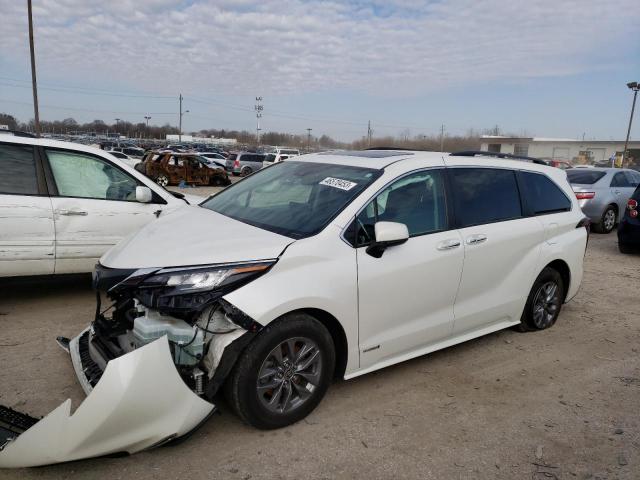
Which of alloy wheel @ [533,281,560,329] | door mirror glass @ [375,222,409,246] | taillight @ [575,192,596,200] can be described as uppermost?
door mirror glass @ [375,222,409,246]

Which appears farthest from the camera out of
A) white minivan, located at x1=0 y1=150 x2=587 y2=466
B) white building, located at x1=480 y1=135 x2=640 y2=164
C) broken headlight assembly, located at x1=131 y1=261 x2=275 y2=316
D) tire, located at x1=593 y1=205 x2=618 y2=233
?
white building, located at x1=480 y1=135 x2=640 y2=164

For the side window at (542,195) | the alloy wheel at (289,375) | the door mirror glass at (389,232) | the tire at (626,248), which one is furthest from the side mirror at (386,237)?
the tire at (626,248)

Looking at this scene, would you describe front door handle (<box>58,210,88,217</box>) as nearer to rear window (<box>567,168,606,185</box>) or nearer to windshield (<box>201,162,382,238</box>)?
windshield (<box>201,162,382,238</box>)

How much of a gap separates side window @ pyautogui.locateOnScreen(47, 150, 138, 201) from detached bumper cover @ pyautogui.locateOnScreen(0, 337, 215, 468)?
3.23 metres

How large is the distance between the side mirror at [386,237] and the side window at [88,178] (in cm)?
325

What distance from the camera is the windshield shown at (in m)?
3.43

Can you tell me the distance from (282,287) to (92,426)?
1.18m

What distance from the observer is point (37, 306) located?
519cm

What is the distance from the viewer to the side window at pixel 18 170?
486cm

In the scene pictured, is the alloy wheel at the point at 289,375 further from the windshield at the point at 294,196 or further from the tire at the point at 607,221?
the tire at the point at 607,221

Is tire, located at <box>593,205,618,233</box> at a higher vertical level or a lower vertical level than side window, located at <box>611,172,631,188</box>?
lower

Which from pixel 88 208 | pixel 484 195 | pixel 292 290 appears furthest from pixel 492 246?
pixel 88 208

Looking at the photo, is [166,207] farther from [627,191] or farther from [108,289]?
[627,191]

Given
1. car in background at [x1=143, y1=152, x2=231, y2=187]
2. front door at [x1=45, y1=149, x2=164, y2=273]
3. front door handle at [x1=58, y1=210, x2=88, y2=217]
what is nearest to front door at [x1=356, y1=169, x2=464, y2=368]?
front door at [x1=45, y1=149, x2=164, y2=273]
